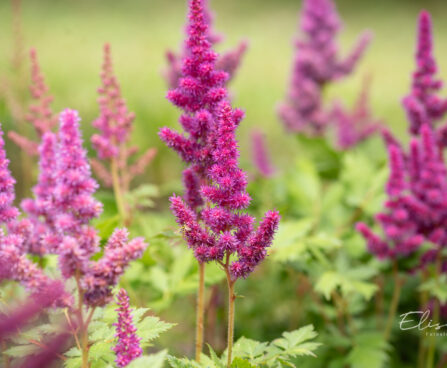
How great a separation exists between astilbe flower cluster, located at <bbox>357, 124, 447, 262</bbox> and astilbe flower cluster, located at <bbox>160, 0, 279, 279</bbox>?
4.04 feet

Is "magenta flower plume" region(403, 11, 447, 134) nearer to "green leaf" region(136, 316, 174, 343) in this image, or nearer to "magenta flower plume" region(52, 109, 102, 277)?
"green leaf" region(136, 316, 174, 343)

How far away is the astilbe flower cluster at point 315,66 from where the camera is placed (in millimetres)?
4223

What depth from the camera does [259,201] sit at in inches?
143

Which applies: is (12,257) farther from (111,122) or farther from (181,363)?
(111,122)

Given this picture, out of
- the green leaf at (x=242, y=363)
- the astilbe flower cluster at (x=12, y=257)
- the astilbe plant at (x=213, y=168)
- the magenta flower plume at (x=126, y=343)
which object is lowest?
the magenta flower plume at (x=126, y=343)

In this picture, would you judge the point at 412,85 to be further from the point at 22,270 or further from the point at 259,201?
the point at 22,270

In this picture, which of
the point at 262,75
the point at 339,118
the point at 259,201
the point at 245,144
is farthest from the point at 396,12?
the point at 259,201

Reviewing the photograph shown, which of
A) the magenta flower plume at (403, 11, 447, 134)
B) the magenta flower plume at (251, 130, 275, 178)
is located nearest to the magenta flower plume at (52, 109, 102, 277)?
the magenta flower plume at (403, 11, 447, 134)

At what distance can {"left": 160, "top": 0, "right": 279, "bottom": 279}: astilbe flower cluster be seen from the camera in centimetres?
145

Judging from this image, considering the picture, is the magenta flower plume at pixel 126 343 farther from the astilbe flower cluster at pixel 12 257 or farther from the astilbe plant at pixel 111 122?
the astilbe plant at pixel 111 122

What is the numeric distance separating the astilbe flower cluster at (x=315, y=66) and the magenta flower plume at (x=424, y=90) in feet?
4.20

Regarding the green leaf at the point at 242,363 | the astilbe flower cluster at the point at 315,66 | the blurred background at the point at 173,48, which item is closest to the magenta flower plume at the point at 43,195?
the green leaf at the point at 242,363

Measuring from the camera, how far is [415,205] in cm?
251

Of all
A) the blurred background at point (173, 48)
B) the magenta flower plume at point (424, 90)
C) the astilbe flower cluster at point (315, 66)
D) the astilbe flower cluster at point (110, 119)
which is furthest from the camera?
the blurred background at point (173, 48)
